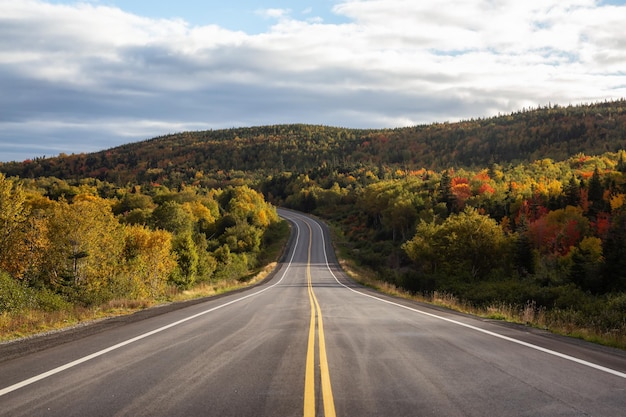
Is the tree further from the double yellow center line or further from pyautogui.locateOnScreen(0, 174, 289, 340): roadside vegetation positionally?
the double yellow center line

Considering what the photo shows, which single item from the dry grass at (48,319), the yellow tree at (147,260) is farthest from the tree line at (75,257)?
the dry grass at (48,319)

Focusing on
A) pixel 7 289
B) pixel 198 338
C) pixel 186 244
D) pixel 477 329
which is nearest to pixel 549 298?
pixel 477 329

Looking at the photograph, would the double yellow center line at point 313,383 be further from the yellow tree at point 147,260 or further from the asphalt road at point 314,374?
the yellow tree at point 147,260

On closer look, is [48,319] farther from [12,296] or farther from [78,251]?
[78,251]

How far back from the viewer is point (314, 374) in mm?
6688

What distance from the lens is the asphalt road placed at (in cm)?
521

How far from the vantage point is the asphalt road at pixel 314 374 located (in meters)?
5.21

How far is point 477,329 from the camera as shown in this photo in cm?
1183

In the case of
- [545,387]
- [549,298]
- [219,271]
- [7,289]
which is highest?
[545,387]

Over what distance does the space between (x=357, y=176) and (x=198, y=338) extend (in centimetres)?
17257

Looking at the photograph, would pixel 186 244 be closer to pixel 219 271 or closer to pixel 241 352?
pixel 219 271

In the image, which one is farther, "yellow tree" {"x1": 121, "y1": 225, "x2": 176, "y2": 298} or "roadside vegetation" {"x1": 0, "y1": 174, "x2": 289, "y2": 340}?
"yellow tree" {"x1": 121, "y1": 225, "x2": 176, "y2": 298}

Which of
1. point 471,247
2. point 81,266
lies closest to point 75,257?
point 81,266

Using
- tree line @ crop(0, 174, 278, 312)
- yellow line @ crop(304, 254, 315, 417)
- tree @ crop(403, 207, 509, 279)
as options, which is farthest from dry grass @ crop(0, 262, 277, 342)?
tree @ crop(403, 207, 509, 279)
